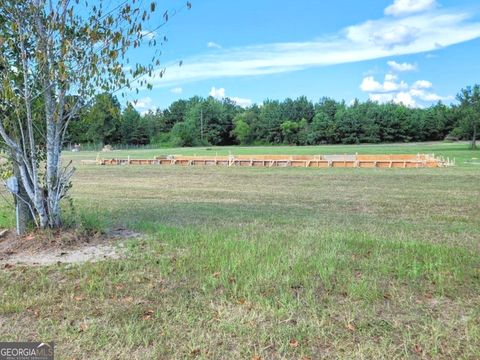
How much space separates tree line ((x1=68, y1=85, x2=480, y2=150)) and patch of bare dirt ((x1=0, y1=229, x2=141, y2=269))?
245 ft

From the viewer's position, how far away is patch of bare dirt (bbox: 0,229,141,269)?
5.23 meters

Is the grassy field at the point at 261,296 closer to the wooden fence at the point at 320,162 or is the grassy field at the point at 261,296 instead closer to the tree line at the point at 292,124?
the wooden fence at the point at 320,162

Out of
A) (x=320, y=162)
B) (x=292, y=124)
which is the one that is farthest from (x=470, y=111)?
(x=292, y=124)

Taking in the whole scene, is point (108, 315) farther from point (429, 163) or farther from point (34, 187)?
point (429, 163)

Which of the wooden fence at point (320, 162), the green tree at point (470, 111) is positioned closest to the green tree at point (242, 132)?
the green tree at point (470, 111)

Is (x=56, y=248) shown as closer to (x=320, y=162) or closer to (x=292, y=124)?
(x=320, y=162)

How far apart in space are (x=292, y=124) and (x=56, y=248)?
9216 centimetres

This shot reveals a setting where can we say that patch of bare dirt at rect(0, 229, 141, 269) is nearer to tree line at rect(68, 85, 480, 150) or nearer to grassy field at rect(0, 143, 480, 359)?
grassy field at rect(0, 143, 480, 359)

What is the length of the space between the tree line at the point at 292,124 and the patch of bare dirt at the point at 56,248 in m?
74.5

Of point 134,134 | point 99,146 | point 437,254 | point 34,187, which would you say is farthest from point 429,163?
point 134,134

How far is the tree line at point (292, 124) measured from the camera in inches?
3428

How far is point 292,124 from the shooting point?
96.0 meters

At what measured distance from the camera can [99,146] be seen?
77625 millimetres

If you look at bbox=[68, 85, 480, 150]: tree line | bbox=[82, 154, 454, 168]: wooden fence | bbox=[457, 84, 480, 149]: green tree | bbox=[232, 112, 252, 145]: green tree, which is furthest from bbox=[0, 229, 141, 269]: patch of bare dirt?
bbox=[232, 112, 252, 145]: green tree
